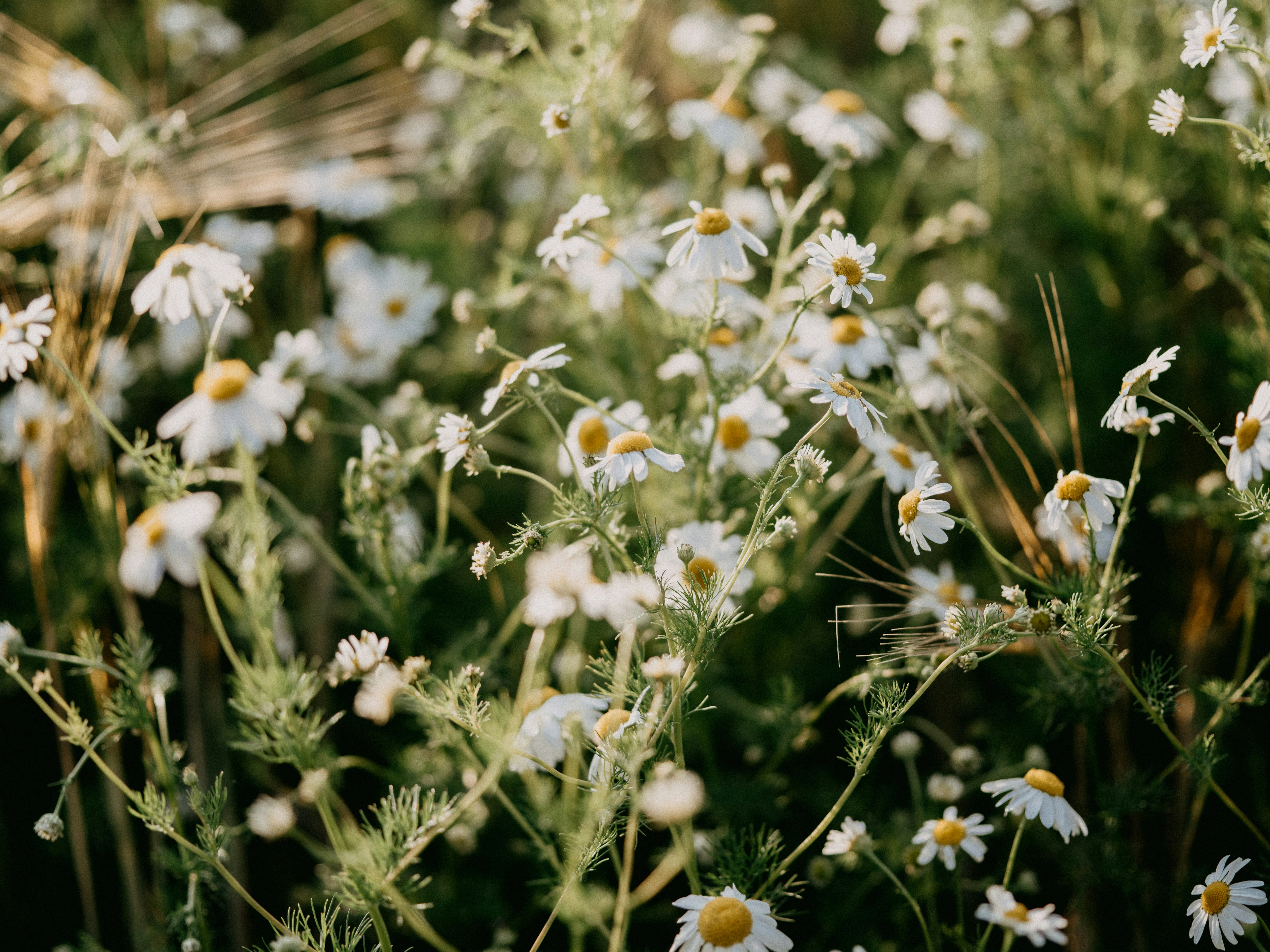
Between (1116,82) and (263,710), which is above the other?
(1116,82)

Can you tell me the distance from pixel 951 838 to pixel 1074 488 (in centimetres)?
54

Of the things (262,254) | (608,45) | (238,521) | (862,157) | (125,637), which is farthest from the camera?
(262,254)

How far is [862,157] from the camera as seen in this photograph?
221 centimetres

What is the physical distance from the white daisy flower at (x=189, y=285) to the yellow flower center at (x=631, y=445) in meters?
0.59

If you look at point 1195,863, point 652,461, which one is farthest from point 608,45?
point 1195,863

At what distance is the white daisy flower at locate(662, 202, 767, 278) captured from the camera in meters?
1.33

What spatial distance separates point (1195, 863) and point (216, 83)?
286 cm

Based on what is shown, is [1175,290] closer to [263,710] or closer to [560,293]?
[560,293]

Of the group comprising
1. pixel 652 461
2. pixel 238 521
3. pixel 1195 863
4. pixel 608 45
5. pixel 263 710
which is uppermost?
pixel 608 45

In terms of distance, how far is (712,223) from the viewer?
1.36 metres

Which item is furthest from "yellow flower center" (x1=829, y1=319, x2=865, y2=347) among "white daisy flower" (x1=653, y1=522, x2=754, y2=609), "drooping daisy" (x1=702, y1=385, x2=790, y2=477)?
"white daisy flower" (x1=653, y1=522, x2=754, y2=609)

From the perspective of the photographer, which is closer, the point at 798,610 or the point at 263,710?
the point at 263,710

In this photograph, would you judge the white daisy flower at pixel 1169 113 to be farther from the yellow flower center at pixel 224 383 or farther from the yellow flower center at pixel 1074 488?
the yellow flower center at pixel 224 383

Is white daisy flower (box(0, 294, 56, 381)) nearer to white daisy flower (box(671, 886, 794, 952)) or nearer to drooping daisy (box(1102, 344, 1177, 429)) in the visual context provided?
white daisy flower (box(671, 886, 794, 952))
